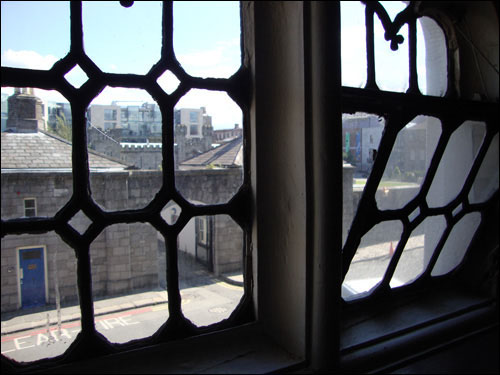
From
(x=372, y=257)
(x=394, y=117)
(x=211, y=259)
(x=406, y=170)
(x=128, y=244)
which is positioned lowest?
(x=211, y=259)

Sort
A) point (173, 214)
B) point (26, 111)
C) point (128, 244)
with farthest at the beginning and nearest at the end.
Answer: point (128, 244)
point (26, 111)
point (173, 214)

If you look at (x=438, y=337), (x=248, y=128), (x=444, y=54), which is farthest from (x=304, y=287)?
(x=444, y=54)

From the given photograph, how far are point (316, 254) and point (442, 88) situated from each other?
87 centimetres

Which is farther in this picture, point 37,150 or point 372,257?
point 37,150

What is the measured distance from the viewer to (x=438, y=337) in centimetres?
89

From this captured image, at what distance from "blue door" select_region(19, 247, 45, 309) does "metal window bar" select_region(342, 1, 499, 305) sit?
3.08 m

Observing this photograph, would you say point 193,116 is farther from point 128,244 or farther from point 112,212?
point 128,244

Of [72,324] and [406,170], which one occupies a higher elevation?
[406,170]

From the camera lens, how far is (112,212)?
655 mm

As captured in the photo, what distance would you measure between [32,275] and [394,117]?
3821 millimetres

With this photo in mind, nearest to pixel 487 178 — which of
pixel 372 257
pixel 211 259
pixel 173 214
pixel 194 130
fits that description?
pixel 372 257

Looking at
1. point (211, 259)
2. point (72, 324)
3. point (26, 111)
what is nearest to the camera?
point (26, 111)

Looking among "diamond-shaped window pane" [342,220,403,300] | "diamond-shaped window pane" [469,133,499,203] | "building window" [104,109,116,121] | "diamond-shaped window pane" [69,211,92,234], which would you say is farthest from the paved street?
"building window" [104,109,116,121]

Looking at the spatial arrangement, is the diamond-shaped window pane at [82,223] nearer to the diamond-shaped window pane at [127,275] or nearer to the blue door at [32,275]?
the blue door at [32,275]
